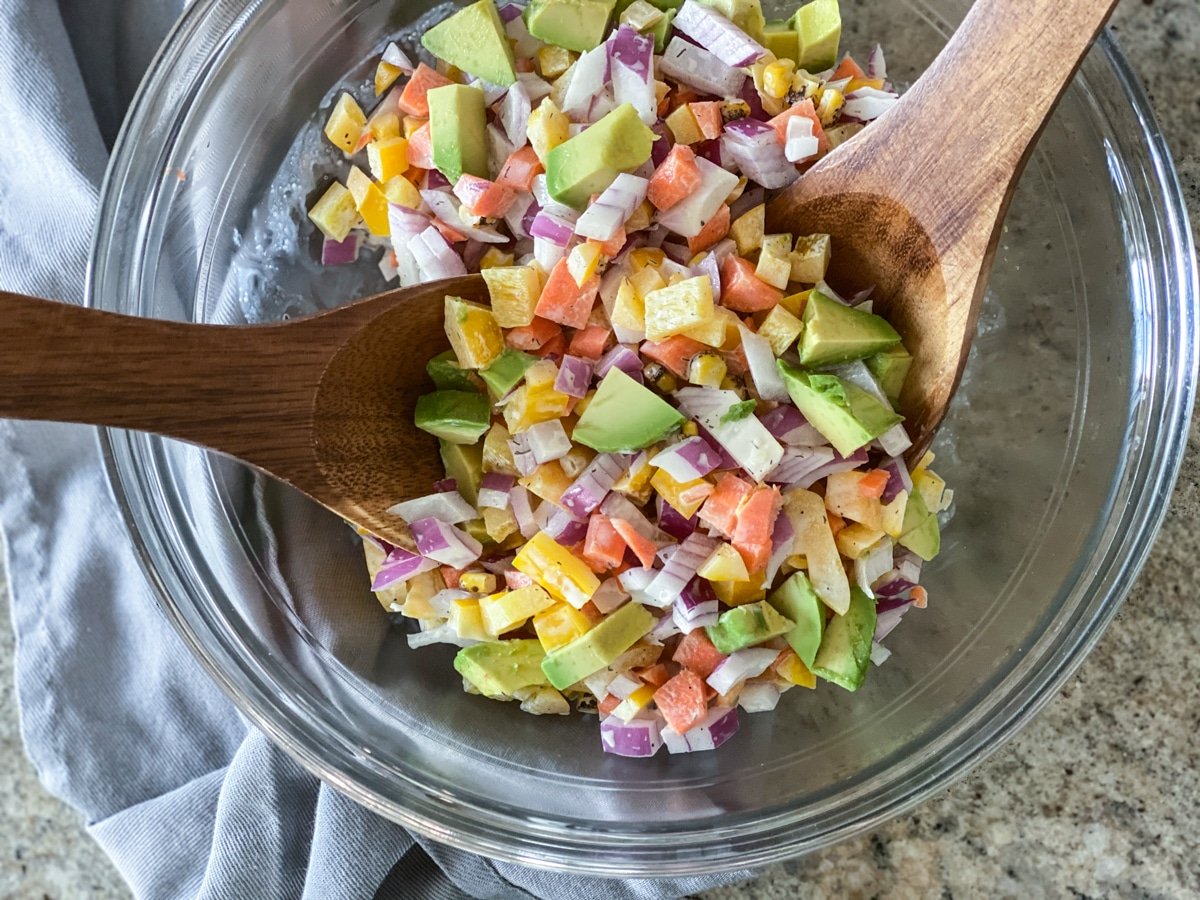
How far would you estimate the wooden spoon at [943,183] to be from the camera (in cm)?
139

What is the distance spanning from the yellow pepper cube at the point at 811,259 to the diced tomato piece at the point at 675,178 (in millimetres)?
188

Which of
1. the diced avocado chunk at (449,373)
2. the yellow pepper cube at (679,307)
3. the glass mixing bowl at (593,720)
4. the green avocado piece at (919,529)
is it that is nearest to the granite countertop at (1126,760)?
the glass mixing bowl at (593,720)

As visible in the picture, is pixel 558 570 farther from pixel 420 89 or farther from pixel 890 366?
pixel 420 89

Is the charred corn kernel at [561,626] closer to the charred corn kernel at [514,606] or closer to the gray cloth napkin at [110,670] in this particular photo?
the charred corn kernel at [514,606]

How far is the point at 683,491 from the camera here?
61.4 inches

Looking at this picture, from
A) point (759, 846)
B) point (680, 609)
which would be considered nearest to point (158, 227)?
point (680, 609)

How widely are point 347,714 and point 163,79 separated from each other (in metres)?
1.01

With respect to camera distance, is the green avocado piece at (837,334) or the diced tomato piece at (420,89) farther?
the diced tomato piece at (420,89)

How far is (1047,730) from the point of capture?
1.91 metres

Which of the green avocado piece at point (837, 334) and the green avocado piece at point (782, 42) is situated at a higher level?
the green avocado piece at point (782, 42)

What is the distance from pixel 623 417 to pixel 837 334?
316 millimetres

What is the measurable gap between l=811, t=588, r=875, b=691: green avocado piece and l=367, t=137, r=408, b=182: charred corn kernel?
95 centimetres

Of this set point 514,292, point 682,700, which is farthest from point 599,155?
point 682,700

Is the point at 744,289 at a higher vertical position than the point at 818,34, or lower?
lower
